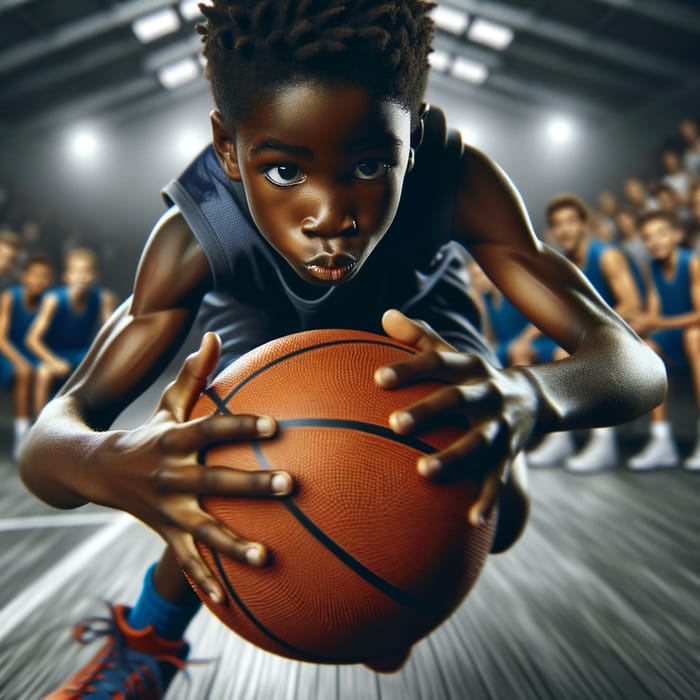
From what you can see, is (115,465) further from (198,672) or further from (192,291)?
(198,672)

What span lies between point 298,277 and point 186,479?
41cm

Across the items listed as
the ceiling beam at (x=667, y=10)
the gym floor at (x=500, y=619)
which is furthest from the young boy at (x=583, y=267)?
the ceiling beam at (x=667, y=10)

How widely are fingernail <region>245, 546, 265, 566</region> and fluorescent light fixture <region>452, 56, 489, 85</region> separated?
862cm

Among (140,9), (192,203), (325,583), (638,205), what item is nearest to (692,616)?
(325,583)

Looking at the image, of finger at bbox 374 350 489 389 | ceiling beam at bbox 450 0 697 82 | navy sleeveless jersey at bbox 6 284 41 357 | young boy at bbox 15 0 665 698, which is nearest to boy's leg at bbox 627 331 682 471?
young boy at bbox 15 0 665 698

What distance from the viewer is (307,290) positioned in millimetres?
919

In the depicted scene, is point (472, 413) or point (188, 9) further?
point (188, 9)

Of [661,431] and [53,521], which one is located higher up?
[53,521]

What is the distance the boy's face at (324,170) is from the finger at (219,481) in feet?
0.75

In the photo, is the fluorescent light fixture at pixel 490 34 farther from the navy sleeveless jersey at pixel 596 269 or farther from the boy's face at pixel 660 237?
the navy sleeveless jersey at pixel 596 269

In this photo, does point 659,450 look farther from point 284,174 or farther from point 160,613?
point 284,174

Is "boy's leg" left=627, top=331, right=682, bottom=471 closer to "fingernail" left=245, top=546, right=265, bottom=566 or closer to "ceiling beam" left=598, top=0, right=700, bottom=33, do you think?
"fingernail" left=245, top=546, right=265, bottom=566

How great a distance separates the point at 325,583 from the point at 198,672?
1.54ft

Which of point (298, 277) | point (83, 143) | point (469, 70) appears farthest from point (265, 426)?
point (83, 143)
